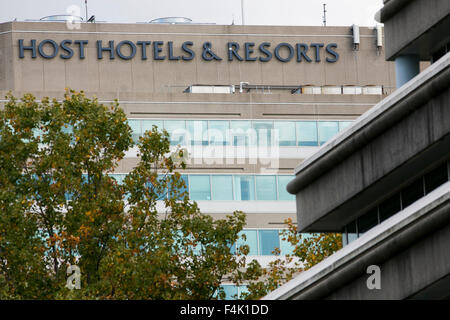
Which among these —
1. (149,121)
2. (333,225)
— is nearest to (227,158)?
(149,121)

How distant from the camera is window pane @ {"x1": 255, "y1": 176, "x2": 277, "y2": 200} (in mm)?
66750

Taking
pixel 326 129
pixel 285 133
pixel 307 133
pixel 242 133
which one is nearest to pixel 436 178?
pixel 242 133

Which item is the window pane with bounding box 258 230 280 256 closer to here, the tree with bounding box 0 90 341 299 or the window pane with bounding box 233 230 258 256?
the window pane with bounding box 233 230 258 256

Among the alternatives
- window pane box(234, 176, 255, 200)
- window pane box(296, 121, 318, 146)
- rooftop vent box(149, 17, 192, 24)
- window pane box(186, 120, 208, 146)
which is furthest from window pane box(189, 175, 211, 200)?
rooftop vent box(149, 17, 192, 24)

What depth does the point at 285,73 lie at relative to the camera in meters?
74.2

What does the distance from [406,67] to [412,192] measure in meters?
3.48

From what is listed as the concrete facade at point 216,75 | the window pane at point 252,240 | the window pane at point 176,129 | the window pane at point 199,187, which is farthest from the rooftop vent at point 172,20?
the window pane at point 252,240

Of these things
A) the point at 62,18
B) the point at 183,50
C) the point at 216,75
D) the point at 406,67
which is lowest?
the point at 406,67

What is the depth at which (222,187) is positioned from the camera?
66.4 m

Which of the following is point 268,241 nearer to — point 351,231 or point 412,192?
point 351,231

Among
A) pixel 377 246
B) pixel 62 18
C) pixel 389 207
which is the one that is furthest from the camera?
pixel 62 18

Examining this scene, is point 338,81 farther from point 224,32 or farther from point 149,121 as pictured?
point 149,121

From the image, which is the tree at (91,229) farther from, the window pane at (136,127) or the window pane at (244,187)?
the window pane at (244,187)

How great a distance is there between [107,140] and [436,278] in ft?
76.2
